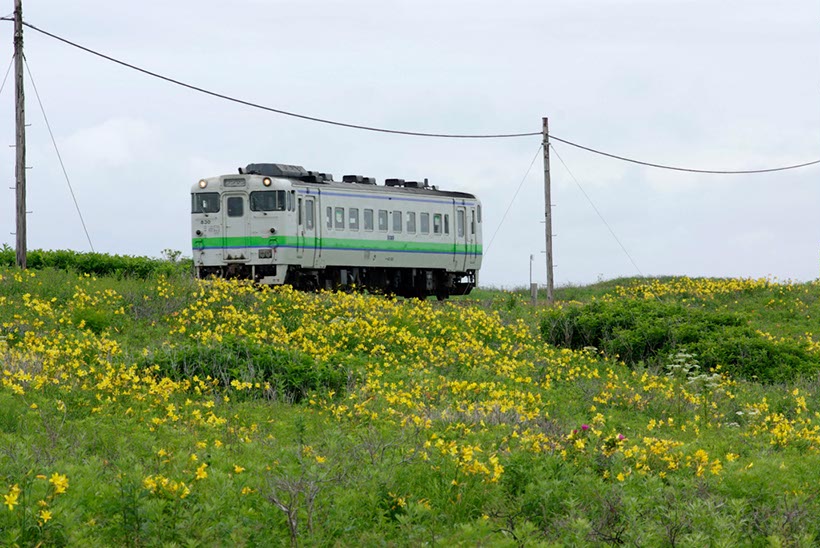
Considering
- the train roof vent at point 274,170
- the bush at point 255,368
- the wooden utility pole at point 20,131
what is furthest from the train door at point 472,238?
the bush at point 255,368

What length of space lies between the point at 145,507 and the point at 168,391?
4.79 meters

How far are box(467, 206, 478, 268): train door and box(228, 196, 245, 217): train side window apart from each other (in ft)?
32.9

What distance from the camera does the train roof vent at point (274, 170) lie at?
94.7ft

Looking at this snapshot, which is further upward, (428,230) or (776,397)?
(428,230)

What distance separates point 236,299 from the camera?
65.9ft

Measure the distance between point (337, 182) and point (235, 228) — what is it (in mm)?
3665

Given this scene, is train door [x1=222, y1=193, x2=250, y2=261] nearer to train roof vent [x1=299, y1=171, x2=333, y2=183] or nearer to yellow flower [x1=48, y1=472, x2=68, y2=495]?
train roof vent [x1=299, y1=171, x2=333, y2=183]

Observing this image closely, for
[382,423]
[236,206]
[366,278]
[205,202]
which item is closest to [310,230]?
[236,206]

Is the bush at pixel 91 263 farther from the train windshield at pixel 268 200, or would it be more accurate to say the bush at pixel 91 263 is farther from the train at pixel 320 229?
the train windshield at pixel 268 200

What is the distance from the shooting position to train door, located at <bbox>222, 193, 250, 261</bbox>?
2817 centimetres

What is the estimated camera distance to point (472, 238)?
36.3 m

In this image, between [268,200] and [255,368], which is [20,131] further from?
[255,368]

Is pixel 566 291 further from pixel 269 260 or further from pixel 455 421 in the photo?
pixel 455 421

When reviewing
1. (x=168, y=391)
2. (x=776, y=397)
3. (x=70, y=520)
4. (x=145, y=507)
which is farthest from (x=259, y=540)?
(x=776, y=397)
